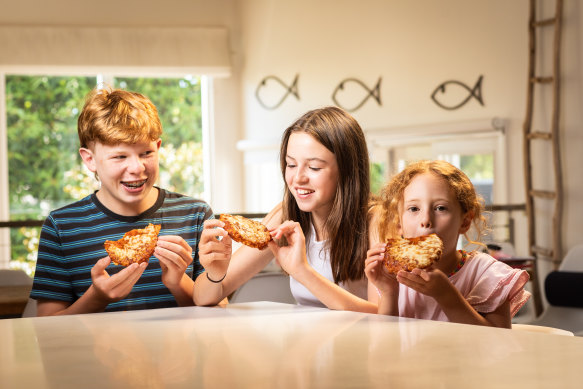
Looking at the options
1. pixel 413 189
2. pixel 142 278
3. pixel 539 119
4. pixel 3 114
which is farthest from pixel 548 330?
Result: pixel 3 114

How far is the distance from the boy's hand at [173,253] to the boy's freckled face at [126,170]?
0.91 feet

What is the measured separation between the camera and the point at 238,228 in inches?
64.1

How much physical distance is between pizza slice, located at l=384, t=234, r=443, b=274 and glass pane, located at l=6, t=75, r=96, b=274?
660cm

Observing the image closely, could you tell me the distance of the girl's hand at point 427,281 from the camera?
4.83 ft

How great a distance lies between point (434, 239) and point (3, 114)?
686 cm

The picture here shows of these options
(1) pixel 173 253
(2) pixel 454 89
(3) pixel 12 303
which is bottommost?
(3) pixel 12 303

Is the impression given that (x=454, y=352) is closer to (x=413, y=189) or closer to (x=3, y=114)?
(x=413, y=189)

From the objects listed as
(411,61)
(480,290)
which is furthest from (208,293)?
(411,61)

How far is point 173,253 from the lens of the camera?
1.64 m

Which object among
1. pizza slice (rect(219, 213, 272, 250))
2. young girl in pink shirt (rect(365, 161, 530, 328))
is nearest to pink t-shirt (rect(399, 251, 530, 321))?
young girl in pink shirt (rect(365, 161, 530, 328))

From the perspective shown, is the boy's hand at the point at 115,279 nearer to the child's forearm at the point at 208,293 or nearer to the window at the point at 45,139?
the child's forearm at the point at 208,293

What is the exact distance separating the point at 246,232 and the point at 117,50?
6.39 meters

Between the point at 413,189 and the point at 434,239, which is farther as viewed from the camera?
the point at 413,189

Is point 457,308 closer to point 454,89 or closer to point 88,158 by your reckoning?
point 88,158
